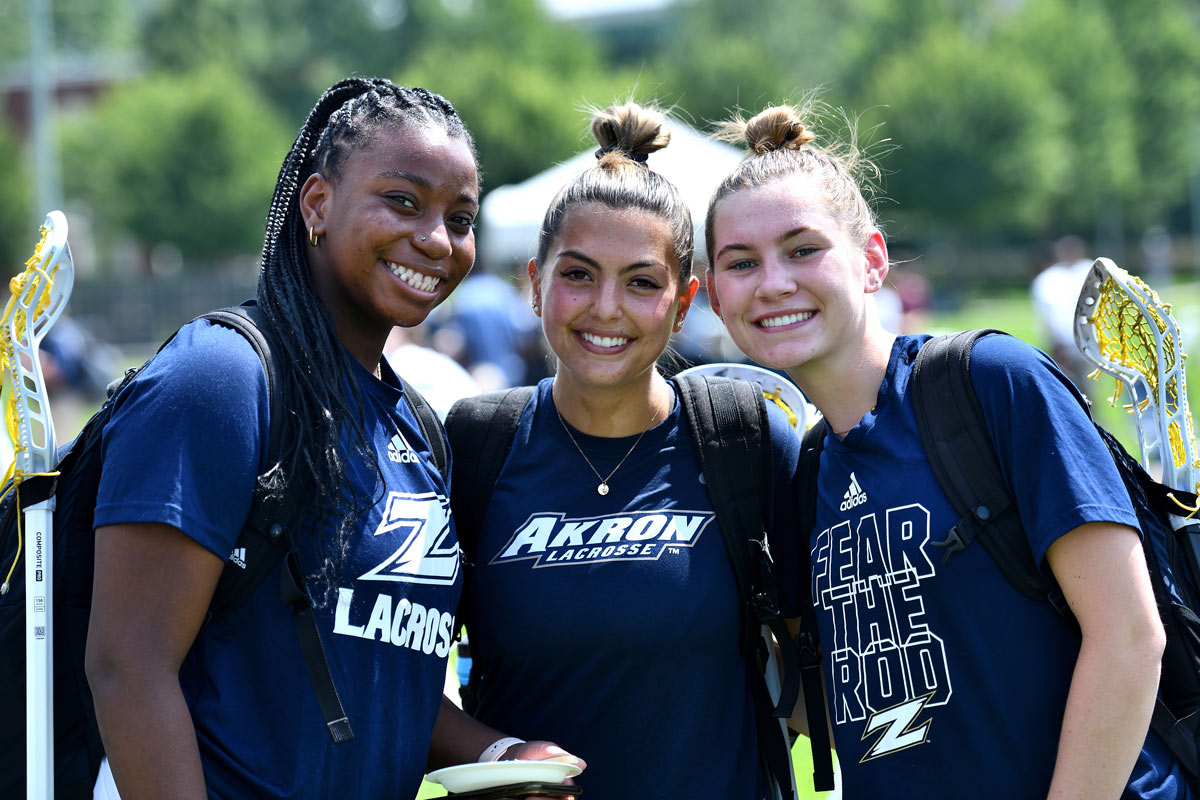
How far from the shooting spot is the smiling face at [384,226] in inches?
101

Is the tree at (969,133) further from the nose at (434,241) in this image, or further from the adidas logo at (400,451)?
the adidas logo at (400,451)

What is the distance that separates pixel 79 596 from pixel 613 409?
1364 millimetres

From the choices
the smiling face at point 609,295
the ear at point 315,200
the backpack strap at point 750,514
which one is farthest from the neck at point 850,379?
the ear at point 315,200

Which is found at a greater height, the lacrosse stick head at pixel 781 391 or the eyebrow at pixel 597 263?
the eyebrow at pixel 597 263

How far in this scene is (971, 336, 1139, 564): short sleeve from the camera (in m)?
2.27

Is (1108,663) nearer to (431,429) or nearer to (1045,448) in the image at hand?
(1045,448)

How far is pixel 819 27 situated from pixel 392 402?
199ft

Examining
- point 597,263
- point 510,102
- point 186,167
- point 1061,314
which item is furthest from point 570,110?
point 597,263

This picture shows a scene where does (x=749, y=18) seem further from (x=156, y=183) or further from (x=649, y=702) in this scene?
(x=649, y=702)

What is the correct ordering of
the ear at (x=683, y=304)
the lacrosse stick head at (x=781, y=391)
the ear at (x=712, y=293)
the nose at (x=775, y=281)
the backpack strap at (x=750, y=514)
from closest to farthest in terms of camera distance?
the nose at (x=775, y=281), the backpack strap at (x=750, y=514), the ear at (x=712, y=293), the ear at (x=683, y=304), the lacrosse stick head at (x=781, y=391)

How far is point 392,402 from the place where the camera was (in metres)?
2.63

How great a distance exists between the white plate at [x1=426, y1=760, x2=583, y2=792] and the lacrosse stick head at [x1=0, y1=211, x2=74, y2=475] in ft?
3.49

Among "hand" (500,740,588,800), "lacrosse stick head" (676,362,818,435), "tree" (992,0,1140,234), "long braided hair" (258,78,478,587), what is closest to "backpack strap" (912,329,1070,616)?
"hand" (500,740,588,800)

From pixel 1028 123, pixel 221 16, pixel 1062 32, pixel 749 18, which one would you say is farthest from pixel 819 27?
pixel 221 16
